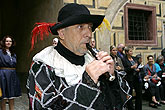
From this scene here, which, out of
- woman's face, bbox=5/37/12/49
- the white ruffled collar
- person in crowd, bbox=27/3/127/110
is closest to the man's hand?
person in crowd, bbox=27/3/127/110

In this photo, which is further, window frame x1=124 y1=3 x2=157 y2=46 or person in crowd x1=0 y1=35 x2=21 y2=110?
window frame x1=124 y1=3 x2=157 y2=46

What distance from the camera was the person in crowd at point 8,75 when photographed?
3.97m

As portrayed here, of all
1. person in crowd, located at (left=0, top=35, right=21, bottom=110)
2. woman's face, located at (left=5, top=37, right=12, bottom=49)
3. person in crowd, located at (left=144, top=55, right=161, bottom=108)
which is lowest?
person in crowd, located at (left=144, top=55, right=161, bottom=108)

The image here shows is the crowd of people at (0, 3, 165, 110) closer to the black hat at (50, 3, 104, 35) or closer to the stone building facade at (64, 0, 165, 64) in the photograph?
the black hat at (50, 3, 104, 35)

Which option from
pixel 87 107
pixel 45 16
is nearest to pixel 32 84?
pixel 87 107

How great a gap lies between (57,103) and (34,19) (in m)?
6.57

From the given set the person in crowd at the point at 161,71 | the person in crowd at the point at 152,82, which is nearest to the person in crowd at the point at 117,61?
the person in crowd at the point at 152,82

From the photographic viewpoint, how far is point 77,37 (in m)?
1.35

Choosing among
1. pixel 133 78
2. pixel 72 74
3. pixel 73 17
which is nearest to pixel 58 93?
pixel 72 74

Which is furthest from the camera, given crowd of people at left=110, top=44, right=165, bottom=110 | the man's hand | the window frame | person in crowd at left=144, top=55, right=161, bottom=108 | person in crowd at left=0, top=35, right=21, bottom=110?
the window frame

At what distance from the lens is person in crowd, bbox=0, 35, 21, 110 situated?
397 centimetres

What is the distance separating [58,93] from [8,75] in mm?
3174

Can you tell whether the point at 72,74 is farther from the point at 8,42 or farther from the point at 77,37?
the point at 8,42

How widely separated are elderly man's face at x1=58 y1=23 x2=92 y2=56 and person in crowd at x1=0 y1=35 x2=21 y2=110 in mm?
3051
